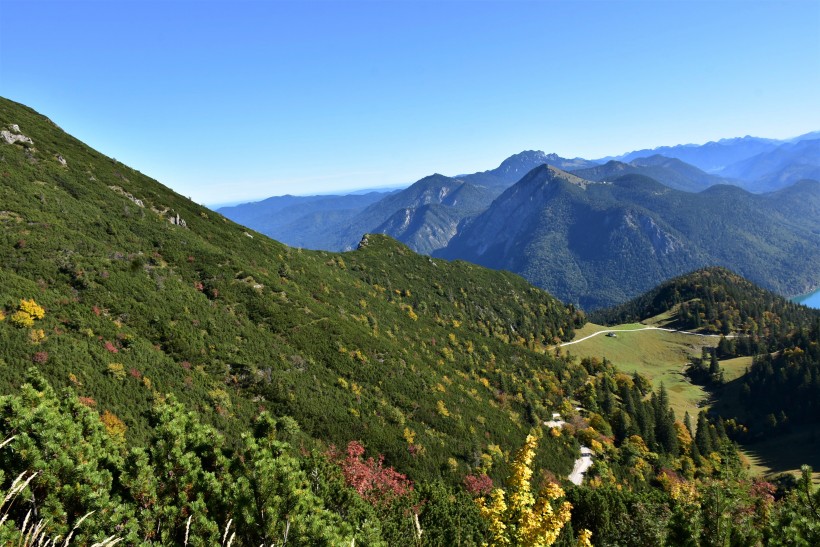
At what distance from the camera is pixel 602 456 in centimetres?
9938

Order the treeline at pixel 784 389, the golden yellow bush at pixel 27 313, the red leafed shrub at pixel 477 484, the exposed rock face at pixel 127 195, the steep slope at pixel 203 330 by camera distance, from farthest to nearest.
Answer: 1. the treeline at pixel 784 389
2. the exposed rock face at pixel 127 195
3. the red leafed shrub at pixel 477 484
4. the steep slope at pixel 203 330
5. the golden yellow bush at pixel 27 313

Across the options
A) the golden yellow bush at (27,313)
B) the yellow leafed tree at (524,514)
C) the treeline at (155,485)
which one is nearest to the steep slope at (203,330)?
the golden yellow bush at (27,313)

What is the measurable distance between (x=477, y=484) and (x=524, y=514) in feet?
170

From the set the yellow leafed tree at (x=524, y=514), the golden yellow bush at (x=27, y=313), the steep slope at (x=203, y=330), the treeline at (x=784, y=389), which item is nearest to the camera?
the yellow leafed tree at (x=524, y=514)

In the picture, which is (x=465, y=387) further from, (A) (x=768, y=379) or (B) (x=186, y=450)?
(A) (x=768, y=379)

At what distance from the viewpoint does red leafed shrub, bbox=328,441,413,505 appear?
40.7 m

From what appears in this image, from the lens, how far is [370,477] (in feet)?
154

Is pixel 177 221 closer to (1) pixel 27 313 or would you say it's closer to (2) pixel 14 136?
(2) pixel 14 136

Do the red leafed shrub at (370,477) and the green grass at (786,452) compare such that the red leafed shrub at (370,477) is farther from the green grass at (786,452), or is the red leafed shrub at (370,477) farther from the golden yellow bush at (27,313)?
the green grass at (786,452)

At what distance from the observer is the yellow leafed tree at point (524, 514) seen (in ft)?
47.9

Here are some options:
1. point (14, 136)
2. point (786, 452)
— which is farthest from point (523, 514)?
point (786, 452)

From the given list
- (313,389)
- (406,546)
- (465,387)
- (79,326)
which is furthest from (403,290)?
(406,546)

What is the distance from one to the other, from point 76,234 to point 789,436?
21960cm

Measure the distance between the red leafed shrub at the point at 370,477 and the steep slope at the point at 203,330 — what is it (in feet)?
9.91
